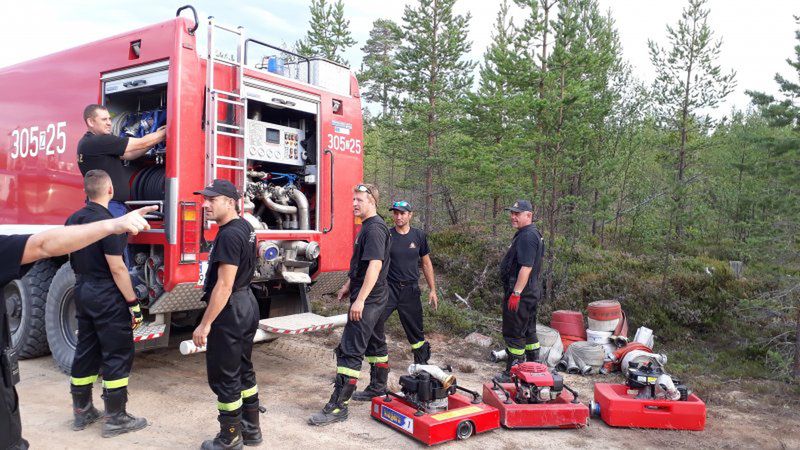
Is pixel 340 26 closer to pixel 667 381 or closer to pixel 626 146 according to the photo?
pixel 626 146

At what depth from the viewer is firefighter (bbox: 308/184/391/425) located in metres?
4.63

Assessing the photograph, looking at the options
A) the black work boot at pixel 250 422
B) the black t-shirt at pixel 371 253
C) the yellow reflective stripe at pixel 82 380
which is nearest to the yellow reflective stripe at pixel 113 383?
the yellow reflective stripe at pixel 82 380

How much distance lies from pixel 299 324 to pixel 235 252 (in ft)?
6.69

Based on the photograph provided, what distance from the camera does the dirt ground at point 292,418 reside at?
4.19 metres

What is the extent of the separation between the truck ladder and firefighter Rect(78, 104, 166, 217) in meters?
0.44

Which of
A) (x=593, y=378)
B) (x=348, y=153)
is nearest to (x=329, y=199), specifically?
(x=348, y=153)

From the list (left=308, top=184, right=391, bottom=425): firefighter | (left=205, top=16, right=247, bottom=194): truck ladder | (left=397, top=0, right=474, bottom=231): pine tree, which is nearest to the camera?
(left=308, top=184, right=391, bottom=425): firefighter

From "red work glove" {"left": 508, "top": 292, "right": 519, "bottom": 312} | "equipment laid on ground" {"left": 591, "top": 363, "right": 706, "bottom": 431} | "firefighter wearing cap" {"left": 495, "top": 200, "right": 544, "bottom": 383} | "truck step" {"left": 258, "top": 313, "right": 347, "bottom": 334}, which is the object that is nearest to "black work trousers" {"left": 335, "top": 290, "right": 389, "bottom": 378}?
"truck step" {"left": 258, "top": 313, "right": 347, "bottom": 334}

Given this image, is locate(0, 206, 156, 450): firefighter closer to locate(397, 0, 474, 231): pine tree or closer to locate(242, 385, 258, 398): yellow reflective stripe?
locate(242, 385, 258, 398): yellow reflective stripe

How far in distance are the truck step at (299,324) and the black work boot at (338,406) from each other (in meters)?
0.87

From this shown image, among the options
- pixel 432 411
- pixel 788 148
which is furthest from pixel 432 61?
pixel 432 411

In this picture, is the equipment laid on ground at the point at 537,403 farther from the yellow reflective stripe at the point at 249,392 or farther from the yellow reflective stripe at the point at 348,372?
the yellow reflective stripe at the point at 249,392

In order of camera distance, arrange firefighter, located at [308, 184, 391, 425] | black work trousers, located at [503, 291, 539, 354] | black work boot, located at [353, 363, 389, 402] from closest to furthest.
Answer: firefighter, located at [308, 184, 391, 425], black work boot, located at [353, 363, 389, 402], black work trousers, located at [503, 291, 539, 354]

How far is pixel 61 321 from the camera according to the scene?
5406mm
